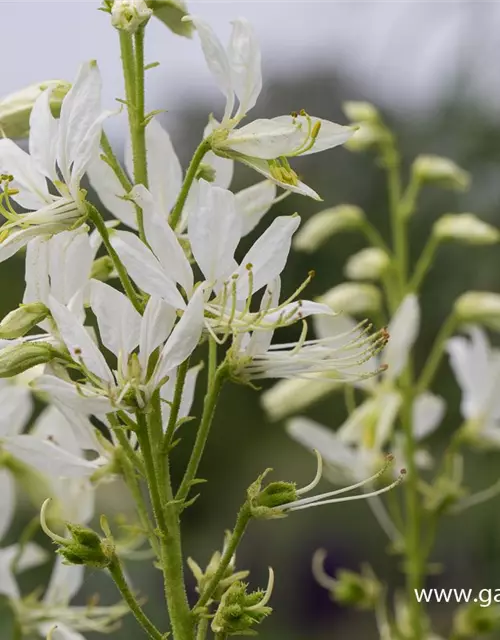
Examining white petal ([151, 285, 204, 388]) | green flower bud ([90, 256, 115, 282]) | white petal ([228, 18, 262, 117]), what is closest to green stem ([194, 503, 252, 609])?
white petal ([151, 285, 204, 388])

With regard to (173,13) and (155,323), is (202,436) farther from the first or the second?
(173,13)

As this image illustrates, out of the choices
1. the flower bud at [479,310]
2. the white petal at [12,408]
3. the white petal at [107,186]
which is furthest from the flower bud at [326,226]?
the white petal at [107,186]

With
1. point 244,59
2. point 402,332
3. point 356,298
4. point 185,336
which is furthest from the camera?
point 356,298

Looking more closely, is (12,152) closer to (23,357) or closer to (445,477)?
(23,357)

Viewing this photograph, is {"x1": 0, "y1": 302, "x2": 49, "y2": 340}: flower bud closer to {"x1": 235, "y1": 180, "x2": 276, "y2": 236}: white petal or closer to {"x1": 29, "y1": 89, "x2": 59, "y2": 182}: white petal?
{"x1": 29, "y1": 89, "x2": 59, "y2": 182}: white petal

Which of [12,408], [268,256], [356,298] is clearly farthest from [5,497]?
[356,298]

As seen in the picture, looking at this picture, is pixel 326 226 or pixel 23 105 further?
pixel 326 226

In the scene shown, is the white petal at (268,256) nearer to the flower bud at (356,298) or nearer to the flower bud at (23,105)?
the flower bud at (23,105)
